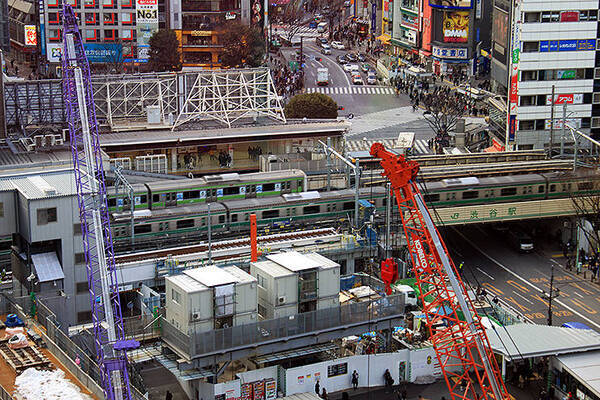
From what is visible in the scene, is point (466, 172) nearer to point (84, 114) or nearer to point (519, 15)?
point (519, 15)

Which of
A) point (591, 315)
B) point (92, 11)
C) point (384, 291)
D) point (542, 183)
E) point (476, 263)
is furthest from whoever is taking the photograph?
point (92, 11)

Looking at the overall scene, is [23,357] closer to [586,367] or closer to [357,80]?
[586,367]

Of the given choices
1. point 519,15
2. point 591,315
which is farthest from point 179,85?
point 591,315

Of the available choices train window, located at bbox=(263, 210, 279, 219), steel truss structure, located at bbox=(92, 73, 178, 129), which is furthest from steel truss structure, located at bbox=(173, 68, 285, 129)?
train window, located at bbox=(263, 210, 279, 219)

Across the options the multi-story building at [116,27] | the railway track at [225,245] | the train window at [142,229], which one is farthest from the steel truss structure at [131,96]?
the multi-story building at [116,27]

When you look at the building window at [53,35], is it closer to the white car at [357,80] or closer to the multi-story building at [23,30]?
the multi-story building at [23,30]

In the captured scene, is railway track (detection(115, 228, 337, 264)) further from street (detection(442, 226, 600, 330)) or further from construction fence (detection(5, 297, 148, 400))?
construction fence (detection(5, 297, 148, 400))
